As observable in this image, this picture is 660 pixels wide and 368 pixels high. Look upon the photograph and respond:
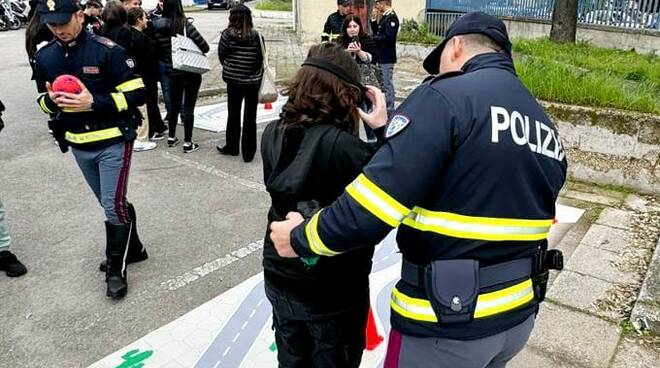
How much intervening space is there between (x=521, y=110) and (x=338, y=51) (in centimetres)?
73

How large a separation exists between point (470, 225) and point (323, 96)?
712mm

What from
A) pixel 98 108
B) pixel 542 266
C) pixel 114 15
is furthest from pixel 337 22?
pixel 542 266

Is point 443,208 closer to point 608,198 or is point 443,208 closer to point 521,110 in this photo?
point 521,110

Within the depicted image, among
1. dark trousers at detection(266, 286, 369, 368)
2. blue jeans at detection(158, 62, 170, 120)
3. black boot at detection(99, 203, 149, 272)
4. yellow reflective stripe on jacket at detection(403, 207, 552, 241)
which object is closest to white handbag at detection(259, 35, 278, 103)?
blue jeans at detection(158, 62, 170, 120)

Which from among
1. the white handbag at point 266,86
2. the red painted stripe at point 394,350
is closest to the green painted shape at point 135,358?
the red painted stripe at point 394,350

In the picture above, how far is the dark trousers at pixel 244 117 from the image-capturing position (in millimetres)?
6012

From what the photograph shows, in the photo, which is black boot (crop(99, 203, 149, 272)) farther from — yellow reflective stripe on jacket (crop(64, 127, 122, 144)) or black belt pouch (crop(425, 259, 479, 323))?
black belt pouch (crop(425, 259, 479, 323))

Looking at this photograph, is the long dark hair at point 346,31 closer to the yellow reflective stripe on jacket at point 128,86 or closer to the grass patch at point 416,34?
the yellow reflective stripe on jacket at point 128,86

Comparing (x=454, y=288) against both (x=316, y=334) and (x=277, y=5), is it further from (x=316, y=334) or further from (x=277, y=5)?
(x=277, y=5)

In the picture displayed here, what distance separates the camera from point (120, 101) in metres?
3.41

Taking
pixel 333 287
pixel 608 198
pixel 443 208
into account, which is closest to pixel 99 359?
pixel 333 287

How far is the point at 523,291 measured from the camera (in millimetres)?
1723

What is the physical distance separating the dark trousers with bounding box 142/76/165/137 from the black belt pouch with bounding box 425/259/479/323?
226 inches

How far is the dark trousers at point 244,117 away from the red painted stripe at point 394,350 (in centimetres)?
454
